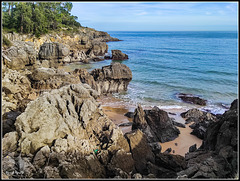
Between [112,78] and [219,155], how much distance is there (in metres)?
19.8

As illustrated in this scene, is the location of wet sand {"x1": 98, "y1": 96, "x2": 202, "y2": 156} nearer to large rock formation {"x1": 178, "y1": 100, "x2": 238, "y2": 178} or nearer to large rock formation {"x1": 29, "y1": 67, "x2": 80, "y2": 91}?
large rock formation {"x1": 178, "y1": 100, "x2": 238, "y2": 178}

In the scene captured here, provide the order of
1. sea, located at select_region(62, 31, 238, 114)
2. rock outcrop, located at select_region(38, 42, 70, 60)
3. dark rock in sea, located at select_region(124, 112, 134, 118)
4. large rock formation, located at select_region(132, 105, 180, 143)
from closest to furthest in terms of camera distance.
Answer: large rock formation, located at select_region(132, 105, 180, 143), dark rock in sea, located at select_region(124, 112, 134, 118), sea, located at select_region(62, 31, 238, 114), rock outcrop, located at select_region(38, 42, 70, 60)

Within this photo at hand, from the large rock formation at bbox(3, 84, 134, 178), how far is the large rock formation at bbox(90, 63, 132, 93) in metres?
16.3

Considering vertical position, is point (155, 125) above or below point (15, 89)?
below

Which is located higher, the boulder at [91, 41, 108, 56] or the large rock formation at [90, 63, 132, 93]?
the boulder at [91, 41, 108, 56]

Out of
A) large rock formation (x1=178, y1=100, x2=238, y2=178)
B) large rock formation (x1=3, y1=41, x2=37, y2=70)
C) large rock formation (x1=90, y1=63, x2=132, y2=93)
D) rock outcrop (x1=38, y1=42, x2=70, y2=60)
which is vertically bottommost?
large rock formation (x1=178, y1=100, x2=238, y2=178)

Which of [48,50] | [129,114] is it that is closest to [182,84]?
[129,114]

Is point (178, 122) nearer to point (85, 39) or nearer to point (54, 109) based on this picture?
point (54, 109)

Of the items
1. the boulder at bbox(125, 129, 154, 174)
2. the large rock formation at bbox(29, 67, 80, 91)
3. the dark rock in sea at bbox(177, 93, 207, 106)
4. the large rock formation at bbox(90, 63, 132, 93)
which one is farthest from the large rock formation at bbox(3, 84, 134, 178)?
the dark rock in sea at bbox(177, 93, 207, 106)

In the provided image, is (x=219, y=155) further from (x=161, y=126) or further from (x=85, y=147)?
(x=161, y=126)

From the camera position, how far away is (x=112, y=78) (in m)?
27.2

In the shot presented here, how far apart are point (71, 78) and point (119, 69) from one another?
8.47 metres

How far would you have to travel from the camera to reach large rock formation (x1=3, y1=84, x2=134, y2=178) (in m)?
7.86

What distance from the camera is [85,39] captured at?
68.2 metres
